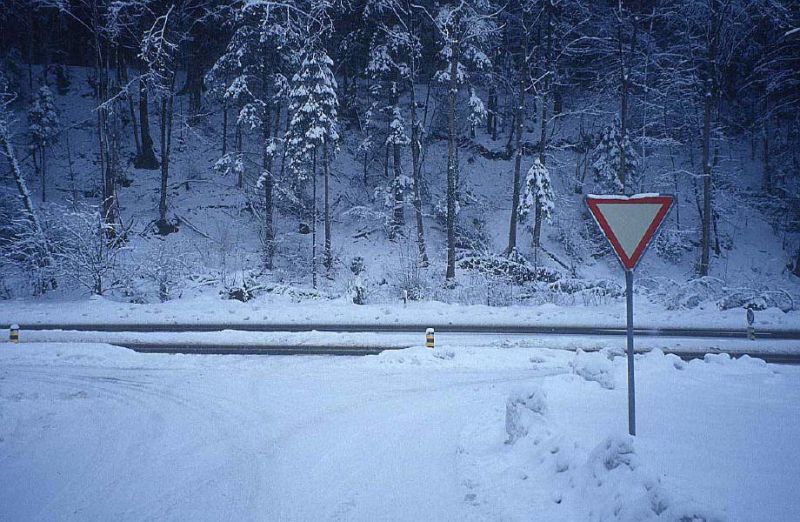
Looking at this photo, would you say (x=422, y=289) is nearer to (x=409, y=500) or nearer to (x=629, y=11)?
(x=409, y=500)

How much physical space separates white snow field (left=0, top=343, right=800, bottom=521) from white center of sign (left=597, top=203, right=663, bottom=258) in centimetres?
186

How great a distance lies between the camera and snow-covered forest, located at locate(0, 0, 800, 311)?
18797 millimetres

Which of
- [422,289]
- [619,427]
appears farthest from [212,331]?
[619,427]

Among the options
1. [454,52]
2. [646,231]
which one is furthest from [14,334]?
[454,52]

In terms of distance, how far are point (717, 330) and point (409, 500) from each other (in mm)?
12034

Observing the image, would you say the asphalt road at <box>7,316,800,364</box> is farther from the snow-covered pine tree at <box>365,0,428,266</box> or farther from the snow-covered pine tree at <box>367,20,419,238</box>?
the snow-covered pine tree at <box>367,20,419,238</box>

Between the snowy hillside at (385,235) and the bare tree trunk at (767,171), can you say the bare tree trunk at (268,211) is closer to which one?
the snowy hillside at (385,235)

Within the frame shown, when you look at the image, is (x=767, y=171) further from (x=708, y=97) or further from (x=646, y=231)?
(x=646, y=231)

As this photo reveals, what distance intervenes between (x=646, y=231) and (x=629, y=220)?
18cm

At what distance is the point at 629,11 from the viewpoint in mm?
20359

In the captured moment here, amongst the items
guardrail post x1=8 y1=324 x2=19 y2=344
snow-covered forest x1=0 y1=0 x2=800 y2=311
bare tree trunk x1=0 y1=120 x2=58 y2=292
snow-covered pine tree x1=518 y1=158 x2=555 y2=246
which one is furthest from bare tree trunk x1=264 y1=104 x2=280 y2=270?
snow-covered pine tree x1=518 y1=158 x2=555 y2=246

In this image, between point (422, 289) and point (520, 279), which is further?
point (520, 279)

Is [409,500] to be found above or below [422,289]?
below

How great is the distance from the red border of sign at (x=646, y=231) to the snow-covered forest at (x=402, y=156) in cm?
980
